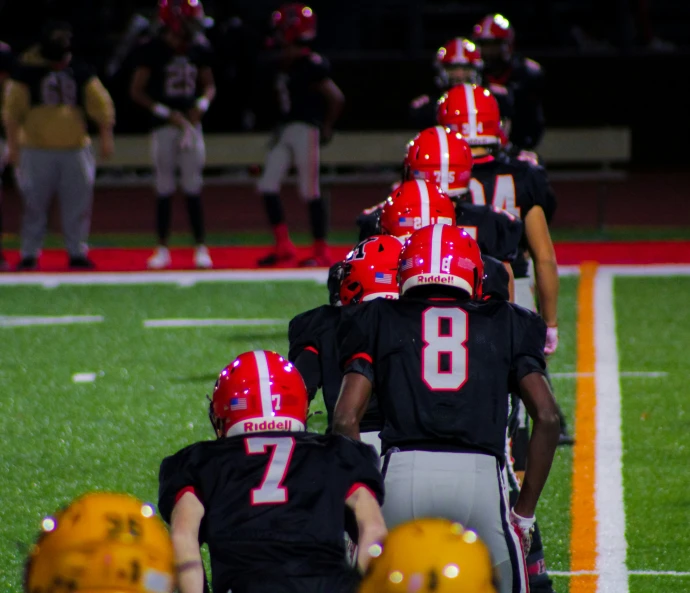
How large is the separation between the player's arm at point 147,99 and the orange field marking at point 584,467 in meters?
4.17

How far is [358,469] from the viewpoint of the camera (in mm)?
3725

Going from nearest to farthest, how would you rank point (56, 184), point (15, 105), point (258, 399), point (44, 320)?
point (258, 399) → point (44, 320) → point (15, 105) → point (56, 184)

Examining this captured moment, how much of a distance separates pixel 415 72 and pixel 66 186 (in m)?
7.89

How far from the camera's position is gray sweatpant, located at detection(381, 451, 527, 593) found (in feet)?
13.3

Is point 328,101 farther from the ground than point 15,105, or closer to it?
farther from the ground

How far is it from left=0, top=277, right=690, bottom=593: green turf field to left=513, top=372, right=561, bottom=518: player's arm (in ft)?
3.88

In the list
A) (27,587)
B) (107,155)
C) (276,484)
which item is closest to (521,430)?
(276,484)

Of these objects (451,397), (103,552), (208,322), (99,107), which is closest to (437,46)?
(99,107)

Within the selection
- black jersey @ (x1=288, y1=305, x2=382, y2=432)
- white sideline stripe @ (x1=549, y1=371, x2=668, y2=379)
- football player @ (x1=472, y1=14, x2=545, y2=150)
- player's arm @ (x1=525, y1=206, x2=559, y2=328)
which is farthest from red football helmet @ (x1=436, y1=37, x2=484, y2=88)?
black jersey @ (x1=288, y1=305, x2=382, y2=432)

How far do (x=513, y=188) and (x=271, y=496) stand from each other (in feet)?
9.85

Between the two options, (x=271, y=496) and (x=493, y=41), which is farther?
(x=493, y=41)

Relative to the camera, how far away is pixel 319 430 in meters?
7.49

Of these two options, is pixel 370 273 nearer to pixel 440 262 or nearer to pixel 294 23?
pixel 440 262

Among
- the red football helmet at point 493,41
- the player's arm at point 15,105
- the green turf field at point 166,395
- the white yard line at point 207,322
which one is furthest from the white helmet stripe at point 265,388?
the player's arm at point 15,105
